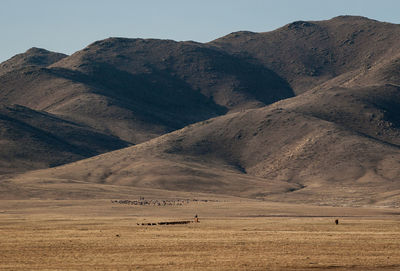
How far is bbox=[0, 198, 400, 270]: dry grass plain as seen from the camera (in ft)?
130

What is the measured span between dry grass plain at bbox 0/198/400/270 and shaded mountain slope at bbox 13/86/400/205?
62.4 metres

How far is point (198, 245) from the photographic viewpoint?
1966 inches

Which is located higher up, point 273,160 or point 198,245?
point 273,160

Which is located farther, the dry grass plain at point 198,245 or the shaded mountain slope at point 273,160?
the shaded mountain slope at point 273,160

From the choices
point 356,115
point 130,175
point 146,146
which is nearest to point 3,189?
point 130,175

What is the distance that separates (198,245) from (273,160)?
12502cm

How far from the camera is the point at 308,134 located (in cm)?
17962

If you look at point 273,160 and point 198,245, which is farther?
point 273,160

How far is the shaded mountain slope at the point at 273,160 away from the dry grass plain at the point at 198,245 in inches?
2457

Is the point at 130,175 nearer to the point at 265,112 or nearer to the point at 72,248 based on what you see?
the point at 265,112

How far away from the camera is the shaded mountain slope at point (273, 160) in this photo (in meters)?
145

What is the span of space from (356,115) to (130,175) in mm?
71288

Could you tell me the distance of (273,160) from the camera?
174 m

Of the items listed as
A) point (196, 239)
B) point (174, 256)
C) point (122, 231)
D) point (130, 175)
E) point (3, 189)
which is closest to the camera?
point (174, 256)
